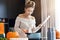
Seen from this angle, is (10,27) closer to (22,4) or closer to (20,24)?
(20,24)

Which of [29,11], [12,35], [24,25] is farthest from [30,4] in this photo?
[12,35]

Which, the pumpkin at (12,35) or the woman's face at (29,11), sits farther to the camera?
the woman's face at (29,11)

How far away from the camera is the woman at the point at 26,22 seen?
854 mm

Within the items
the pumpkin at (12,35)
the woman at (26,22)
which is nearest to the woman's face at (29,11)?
the woman at (26,22)

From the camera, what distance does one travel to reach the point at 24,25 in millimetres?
859

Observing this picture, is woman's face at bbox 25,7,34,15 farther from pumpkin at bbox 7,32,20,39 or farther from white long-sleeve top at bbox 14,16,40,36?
pumpkin at bbox 7,32,20,39

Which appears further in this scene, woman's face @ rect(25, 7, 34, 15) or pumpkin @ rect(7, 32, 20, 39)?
woman's face @ rect(25, 7, 34, 15)

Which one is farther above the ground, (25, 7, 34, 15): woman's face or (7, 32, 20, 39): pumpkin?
Answer: (25, 7, 34, 15): woman's face

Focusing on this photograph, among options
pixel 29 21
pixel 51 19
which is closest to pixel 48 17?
pixel 51 19

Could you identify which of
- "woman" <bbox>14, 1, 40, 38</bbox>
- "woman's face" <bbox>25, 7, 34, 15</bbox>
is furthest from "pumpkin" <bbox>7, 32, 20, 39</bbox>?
"woman's face" <bbox>25, 7, 34, 15</bbox>

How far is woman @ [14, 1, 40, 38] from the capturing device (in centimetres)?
85

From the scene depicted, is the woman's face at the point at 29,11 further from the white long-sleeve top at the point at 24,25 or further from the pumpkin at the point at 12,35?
the pumpkin at the point at 12,35

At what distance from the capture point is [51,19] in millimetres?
922

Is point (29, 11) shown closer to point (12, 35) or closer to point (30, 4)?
point (30, 4)
